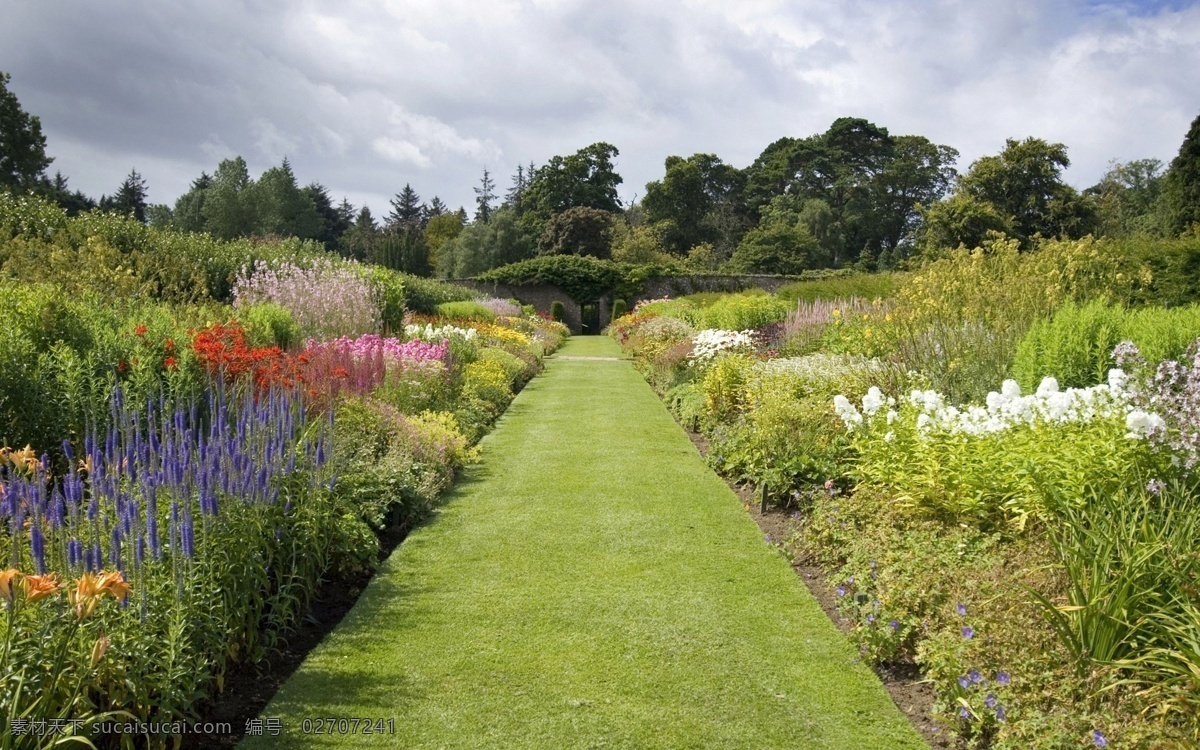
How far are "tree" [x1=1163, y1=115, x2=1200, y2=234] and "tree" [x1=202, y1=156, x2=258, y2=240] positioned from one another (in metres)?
44.5

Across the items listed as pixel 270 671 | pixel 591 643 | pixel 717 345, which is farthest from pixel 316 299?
pixel 591 643

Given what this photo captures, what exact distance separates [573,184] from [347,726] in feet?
176

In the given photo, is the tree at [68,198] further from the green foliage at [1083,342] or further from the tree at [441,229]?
the green foliage at [1083,342]

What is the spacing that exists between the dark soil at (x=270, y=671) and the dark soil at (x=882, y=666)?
101 inches

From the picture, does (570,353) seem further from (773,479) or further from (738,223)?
(738,223)

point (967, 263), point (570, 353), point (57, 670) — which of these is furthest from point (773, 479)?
point (570, 353)

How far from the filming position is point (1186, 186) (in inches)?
992

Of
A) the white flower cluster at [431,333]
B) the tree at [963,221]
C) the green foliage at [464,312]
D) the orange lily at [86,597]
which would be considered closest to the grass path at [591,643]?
the orange lily at [86,597]

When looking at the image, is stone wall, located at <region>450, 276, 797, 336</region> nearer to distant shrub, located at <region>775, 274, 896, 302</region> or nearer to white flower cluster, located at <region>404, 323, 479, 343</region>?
distant shrub, located at <region>775, 274, 896, 302</region>

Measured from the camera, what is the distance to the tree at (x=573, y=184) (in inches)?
2138

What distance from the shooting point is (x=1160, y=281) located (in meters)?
12.6

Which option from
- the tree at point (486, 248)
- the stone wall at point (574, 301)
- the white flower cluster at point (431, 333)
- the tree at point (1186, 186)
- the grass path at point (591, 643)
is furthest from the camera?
the tree at point (486, 248)

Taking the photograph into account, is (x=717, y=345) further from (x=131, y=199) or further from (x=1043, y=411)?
(x=131, y=199)

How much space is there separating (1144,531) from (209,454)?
3768mm
